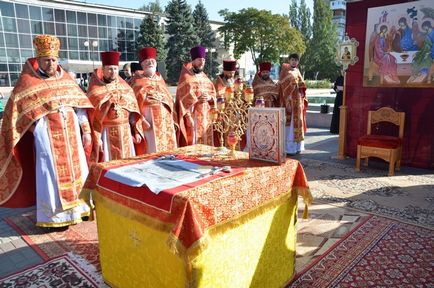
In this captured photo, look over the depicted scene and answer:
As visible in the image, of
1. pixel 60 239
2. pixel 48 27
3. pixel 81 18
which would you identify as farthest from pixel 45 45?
pixel 81 18

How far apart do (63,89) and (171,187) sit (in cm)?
270

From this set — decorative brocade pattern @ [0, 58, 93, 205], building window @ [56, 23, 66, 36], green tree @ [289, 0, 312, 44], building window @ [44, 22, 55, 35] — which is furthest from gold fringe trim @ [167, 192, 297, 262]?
green tree @ [289, 0, 312, 44]

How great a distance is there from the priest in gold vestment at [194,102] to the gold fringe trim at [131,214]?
324cm

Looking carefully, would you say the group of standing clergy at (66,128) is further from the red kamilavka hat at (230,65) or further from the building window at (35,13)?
the building window at (35,13)

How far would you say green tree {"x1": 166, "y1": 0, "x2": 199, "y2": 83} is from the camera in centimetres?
3769

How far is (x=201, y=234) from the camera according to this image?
2.04 metres

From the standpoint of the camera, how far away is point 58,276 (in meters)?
3.19

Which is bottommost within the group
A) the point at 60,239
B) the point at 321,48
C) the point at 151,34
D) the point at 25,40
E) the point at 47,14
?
the point at 60,239

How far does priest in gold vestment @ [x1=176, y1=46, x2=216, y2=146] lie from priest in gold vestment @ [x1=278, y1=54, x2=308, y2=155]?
247 centimetres

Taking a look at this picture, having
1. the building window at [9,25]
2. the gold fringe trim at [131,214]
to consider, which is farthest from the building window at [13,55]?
the gold fringe trim at [131,214]

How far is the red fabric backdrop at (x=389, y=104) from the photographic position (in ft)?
21.7

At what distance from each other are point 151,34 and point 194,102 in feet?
109

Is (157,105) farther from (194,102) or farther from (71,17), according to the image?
(71,17)

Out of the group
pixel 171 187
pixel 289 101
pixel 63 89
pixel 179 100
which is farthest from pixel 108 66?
pixel 289 101
